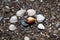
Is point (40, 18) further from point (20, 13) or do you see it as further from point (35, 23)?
point (20, 13)

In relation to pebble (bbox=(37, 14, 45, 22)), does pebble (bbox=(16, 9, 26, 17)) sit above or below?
above

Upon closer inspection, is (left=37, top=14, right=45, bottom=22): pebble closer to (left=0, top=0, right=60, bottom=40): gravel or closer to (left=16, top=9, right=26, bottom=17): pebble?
(left=0, top=0, right=60, bottom=40): gravel

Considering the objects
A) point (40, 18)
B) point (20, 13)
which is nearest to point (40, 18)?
point (40, 18)

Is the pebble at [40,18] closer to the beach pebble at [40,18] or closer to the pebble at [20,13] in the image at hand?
the beach pebble at [40,18]

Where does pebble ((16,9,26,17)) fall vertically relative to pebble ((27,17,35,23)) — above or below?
above

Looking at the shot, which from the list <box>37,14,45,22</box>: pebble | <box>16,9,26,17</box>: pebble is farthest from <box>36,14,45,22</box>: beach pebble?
<box>16,9,26,17</box>: pebble

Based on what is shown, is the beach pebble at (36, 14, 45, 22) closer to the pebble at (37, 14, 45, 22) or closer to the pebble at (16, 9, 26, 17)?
the pebble at (37, 14, 45, 22)

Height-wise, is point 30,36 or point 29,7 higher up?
point 29,7

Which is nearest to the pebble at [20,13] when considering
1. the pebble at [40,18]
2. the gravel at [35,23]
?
the gravel at [35,23]

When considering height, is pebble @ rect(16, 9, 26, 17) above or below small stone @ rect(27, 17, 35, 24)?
above

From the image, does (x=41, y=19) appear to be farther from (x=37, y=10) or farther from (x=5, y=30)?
(x=5, y=30)

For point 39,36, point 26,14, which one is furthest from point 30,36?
point 26,14
